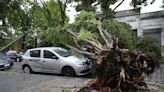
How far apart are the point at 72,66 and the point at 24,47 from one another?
2980 centimetres

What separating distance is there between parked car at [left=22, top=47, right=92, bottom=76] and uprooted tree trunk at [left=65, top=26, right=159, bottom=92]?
410 cm

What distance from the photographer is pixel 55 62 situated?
1445 cm

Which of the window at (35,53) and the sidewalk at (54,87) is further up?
the window at (35,53)

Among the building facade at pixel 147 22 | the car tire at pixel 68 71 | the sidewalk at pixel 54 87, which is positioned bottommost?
the sidewalk at pixel 54 87

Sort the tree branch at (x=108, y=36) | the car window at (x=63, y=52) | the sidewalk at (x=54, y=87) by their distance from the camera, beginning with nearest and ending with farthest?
the tree branch at (x=108, y=36) → the sidewalk at (x=54, y=87) → the car window at (x=63, y=52)

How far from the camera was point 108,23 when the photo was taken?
36.7ft

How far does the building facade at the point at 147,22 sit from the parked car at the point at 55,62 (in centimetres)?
733

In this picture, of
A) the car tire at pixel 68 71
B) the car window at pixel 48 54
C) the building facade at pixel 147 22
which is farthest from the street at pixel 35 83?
the building facade at pixel 147 22

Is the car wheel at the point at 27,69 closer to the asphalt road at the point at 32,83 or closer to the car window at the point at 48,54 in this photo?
the car window at the point at 48,54

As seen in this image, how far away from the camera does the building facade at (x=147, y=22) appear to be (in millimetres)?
19734

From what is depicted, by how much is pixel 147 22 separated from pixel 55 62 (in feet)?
28.8

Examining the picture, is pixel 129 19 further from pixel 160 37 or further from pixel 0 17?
pixel 0 17

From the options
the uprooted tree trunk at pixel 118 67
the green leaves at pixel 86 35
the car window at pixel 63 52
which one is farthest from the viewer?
the car window at pixel 63 52

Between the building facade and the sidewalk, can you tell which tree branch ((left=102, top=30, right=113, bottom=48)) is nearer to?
the sidewalk
